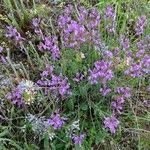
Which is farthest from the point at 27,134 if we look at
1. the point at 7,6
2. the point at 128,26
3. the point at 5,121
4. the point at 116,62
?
the point at 128,26

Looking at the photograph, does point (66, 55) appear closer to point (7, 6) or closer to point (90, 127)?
point (90, 127)

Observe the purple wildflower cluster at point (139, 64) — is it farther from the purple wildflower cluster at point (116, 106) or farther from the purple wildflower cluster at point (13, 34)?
the purple wildflower cluster at point (13, 34)

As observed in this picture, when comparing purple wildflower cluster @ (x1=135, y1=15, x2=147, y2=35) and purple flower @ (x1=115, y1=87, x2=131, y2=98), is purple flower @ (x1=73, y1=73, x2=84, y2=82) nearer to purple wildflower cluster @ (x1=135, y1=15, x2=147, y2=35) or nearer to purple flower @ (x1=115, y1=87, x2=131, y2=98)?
purple flower @ (x1=115, y1=87, x2=131, y2=98)

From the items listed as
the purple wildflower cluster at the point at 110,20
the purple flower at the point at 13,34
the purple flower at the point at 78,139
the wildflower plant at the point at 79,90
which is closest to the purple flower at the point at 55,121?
the wildflower plant at the point at 79,90

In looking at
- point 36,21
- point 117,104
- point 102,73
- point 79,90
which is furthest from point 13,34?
point 117,104

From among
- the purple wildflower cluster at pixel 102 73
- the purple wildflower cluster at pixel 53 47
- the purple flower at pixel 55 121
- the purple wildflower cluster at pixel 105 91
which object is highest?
the purple wildflower cluster at pixel 53 47
